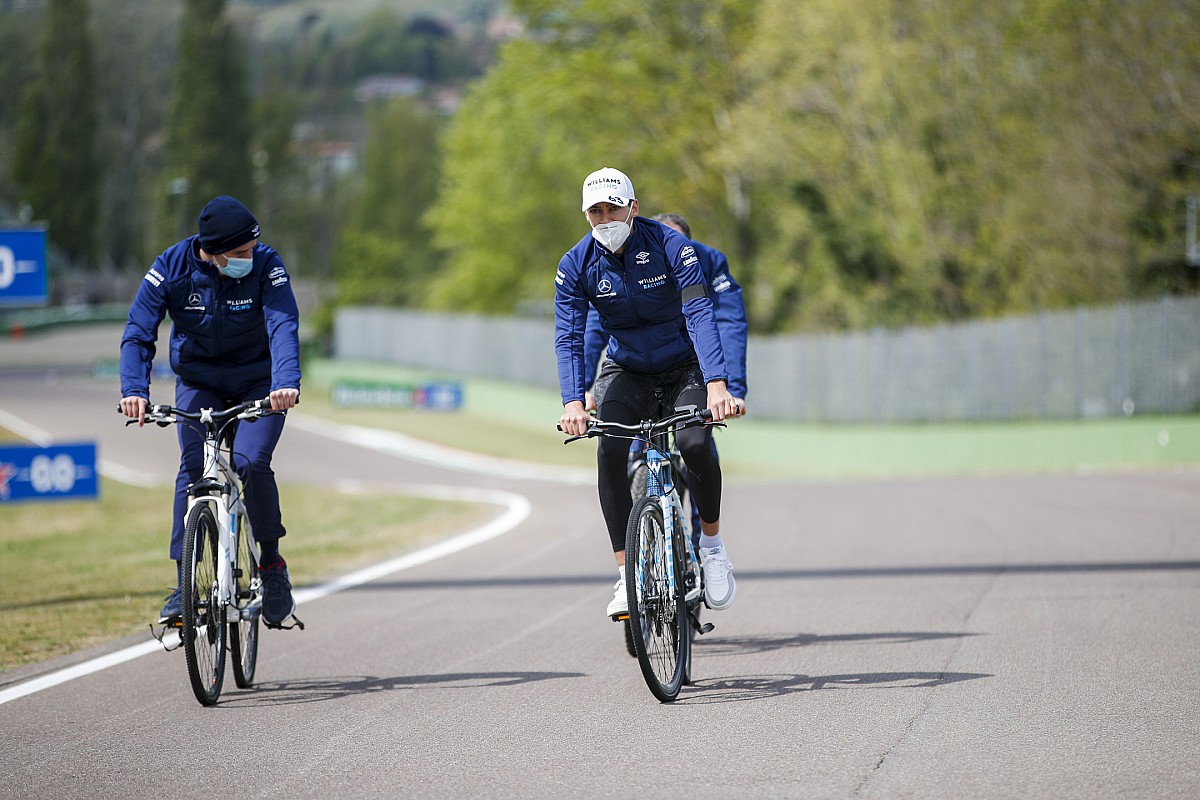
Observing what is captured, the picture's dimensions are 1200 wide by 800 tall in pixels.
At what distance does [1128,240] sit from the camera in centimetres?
2897

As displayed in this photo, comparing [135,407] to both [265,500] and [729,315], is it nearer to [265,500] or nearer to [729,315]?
[265,500]

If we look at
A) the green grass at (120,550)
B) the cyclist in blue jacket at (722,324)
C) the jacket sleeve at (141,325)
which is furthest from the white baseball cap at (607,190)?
the green grass at (120,550)

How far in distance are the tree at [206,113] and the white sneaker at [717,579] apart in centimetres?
7020

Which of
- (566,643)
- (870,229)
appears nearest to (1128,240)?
(870,229)

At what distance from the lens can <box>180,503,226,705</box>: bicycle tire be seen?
21.1 ft

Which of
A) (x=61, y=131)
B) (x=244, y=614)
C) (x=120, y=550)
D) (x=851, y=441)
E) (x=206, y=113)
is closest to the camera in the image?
(x=244, y=614)

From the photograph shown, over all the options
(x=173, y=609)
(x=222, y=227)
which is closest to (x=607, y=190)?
(x=222, y=227)

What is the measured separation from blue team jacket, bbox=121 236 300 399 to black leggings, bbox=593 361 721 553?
4.56 feet

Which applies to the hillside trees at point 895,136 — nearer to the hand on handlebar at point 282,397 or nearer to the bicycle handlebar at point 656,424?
the bicycle handlebar at point 656,424

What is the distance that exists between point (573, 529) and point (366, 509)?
6981mm

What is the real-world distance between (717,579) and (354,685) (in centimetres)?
167

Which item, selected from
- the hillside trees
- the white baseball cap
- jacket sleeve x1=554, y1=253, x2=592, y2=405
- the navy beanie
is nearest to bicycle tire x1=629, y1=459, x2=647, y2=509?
jacket sleeve x1=554, y1=253, x2=592, y2=405

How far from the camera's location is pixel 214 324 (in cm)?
716

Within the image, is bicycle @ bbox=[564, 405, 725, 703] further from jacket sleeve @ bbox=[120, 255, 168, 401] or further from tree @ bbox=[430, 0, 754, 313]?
tree @ bbox=[430, 0, 754, 313]
